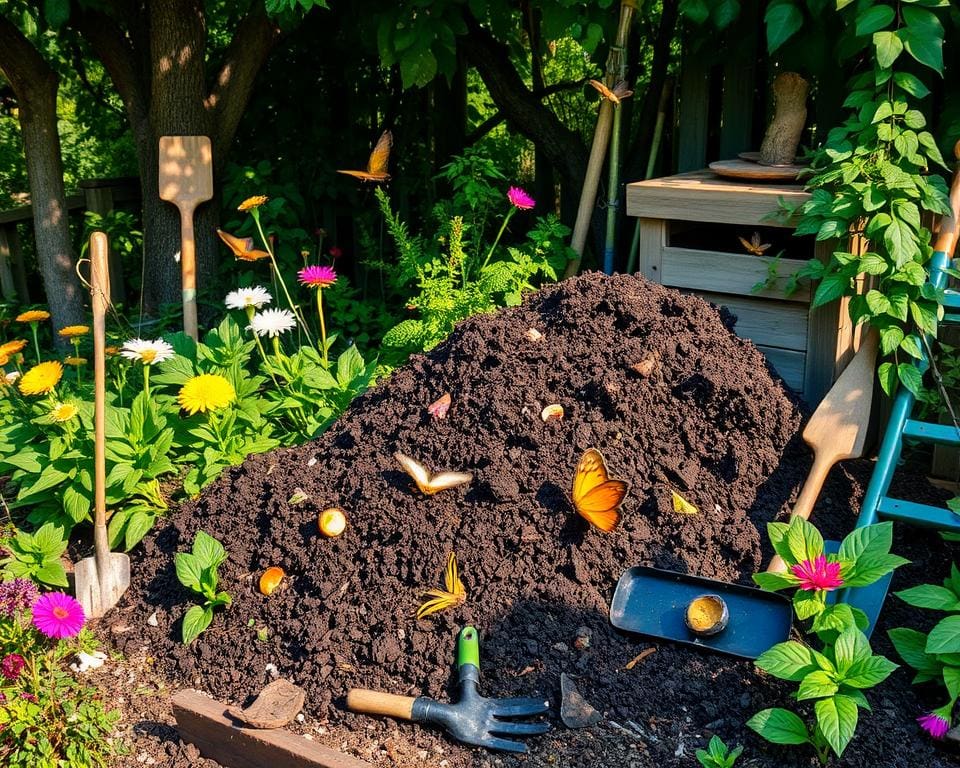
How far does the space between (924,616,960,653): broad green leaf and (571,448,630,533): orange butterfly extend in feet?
2.88

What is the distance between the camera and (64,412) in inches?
130

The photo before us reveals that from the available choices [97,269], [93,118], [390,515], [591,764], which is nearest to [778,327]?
[390,515]

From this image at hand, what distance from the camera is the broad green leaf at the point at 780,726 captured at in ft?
7.60

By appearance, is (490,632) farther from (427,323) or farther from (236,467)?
(427,323)

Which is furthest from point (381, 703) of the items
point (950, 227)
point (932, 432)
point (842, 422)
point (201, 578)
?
point (950, 227)

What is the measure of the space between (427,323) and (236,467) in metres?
1.07

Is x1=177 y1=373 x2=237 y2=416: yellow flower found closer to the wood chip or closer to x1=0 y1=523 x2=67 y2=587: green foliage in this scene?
x1=0 y1=523 x2=67 y2=587: green foliage

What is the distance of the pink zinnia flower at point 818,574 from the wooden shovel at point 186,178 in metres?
3.06

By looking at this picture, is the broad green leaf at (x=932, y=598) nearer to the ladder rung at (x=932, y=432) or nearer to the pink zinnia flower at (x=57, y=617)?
the ladder rung at (x=932, y=432)

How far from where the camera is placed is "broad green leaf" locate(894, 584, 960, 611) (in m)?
2.48

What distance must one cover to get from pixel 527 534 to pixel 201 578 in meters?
1.02

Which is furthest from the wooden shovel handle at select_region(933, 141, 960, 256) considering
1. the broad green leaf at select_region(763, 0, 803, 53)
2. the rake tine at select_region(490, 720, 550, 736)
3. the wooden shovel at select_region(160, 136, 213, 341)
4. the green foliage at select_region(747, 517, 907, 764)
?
the wooden shovel at select_region(160, 136, 213, 341)

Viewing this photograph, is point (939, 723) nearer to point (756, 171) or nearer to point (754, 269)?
point (754, 269)

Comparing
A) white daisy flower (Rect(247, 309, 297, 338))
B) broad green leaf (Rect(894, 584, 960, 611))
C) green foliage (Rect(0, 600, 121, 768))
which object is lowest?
green foliage (Rect(0, 600, 121, 768))
